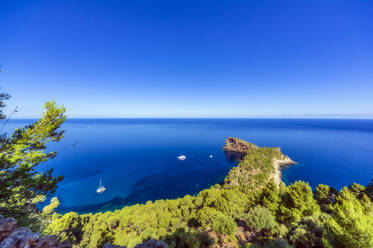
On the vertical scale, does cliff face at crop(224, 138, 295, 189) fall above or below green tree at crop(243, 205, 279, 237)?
below

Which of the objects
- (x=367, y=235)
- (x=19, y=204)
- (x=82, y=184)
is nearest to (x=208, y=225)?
(x=367, y=235)

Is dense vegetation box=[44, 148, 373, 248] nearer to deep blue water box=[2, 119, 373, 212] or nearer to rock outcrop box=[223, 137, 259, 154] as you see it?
deep blue water box=[2, 119, 373, 212]

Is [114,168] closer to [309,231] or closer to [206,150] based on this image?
[206,150]

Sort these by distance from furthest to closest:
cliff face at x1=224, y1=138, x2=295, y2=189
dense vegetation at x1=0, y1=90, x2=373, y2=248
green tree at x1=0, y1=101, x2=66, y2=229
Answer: cliff face at x1=224, y1=138, x2=295, y2=189 → dense vegetation at x1=0, y1=90, x2=373, y2=248 → green tree at x1=0, y1=101, x2=66, y2=229

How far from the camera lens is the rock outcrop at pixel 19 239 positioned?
4020 mm

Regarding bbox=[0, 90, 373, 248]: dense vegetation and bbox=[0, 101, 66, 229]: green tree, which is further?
bbox=[0, 90, 373, 248]: dense vegetation

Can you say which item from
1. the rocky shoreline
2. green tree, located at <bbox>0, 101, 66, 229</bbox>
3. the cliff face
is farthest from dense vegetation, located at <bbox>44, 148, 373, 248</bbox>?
the rocky shoreline

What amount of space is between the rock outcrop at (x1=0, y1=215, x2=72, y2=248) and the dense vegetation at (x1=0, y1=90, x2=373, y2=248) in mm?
3840

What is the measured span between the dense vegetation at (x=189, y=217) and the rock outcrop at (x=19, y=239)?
3.84 meters

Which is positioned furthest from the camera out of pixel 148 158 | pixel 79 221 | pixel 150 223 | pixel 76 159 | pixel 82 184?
pixel 148 158

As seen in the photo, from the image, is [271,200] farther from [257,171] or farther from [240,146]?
[240,146]

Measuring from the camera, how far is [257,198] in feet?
67.7

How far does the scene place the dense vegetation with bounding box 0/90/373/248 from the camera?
25.4 feet

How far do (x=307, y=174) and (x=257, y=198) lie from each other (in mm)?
44532
